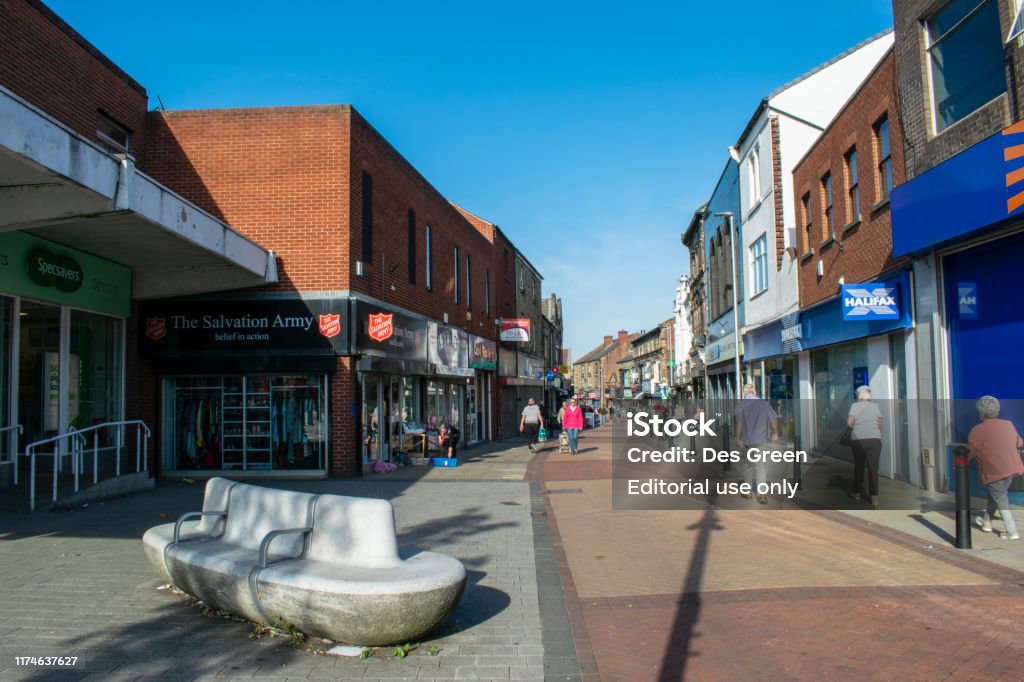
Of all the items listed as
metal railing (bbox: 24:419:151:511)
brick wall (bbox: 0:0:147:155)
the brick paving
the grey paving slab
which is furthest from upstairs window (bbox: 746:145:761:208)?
metal railing (bbox: 24:419:151:511)

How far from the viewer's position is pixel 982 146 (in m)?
10.0

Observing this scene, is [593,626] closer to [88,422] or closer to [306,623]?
[306,623]

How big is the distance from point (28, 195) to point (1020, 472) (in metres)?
12.1

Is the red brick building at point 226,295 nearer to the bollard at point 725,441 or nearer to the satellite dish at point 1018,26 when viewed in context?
the bollard at point 725,441

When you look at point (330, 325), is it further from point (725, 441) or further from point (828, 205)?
point (828, 205)

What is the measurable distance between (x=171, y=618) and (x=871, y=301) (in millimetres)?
11567

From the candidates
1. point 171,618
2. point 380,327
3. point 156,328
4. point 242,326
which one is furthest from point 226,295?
point 171,618

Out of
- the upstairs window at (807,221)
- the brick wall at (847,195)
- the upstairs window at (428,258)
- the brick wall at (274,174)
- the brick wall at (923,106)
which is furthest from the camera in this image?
the upstairs window at (428,258)

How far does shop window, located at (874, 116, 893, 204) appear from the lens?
13.7 meters

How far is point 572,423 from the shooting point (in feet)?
78.1

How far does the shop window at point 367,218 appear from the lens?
17.0m

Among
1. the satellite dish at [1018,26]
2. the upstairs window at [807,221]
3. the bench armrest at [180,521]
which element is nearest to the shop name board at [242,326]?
the bench armrest at [180,521]

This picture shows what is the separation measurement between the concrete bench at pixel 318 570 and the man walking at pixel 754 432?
22.2ft

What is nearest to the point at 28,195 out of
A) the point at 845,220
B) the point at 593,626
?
the point at 593,626
